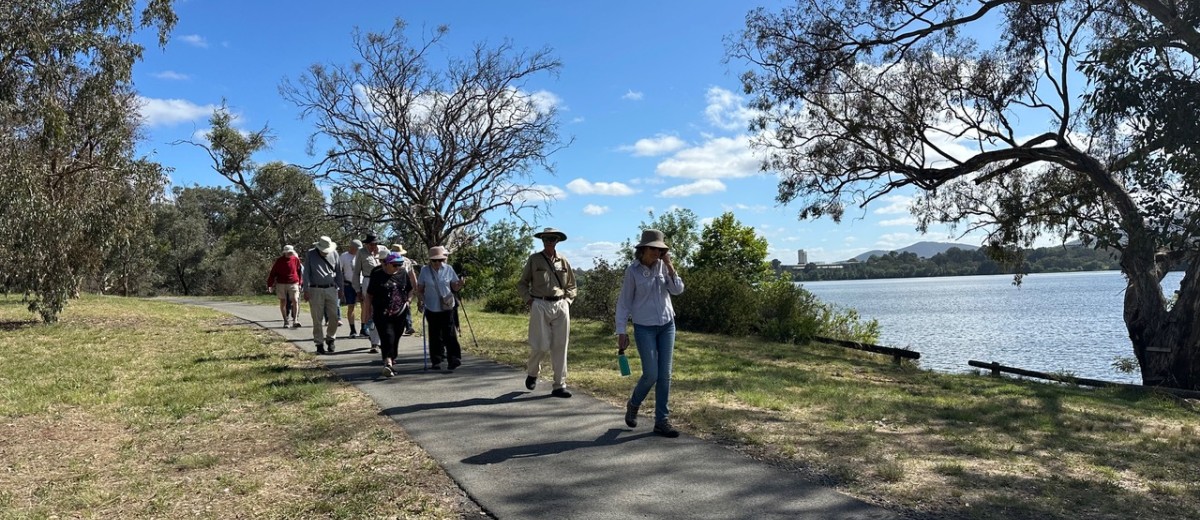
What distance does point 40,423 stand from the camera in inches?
268

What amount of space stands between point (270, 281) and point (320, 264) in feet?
12.2

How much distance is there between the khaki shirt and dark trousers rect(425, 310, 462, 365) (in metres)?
2.14

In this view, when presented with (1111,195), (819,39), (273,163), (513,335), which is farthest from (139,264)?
(1111,195)

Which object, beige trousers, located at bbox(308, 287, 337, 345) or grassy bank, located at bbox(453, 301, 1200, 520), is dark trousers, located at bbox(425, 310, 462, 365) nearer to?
grassy bank, located at bbox(453, 301, 1200, 520)

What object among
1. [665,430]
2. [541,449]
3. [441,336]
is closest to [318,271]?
[441,336]

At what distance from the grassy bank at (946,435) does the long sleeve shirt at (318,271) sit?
2543mm

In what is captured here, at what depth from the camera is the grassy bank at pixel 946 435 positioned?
4.85 m

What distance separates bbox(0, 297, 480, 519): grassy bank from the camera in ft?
15.1

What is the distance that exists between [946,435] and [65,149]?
17.8 metres

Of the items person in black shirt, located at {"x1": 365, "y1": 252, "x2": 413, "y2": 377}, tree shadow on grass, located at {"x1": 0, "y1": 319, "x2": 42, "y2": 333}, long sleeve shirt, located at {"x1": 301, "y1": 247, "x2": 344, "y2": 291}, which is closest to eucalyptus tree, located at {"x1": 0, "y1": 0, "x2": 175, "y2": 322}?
tree shadow on grass, located at {"x1": 0, "y1": 319, "x2": 42, "y2": 333}

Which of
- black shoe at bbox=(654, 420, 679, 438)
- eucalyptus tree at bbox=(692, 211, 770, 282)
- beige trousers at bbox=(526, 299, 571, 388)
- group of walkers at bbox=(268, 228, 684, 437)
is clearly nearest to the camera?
black shoe at bbox=(654, 420, 679, 438)

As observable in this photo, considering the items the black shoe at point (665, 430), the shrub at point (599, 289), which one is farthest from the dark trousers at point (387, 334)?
the shrub at point (599, 289)

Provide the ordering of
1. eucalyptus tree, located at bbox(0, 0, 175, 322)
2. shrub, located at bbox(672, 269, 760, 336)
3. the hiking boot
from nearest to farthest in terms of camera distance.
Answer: the hiking boot < eucalyptus tree, located at bbox(0, 0, 175, 322) < shrub, located at bbox(672, 269, 760, 336)

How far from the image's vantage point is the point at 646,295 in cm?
639
